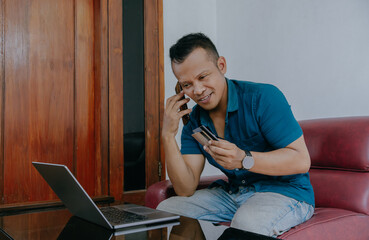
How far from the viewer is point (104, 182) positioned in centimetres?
269

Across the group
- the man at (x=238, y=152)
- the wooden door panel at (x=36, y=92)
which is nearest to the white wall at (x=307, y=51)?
the man at (x=238, y=152)

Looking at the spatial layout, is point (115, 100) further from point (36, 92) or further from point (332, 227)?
point (332, 227)

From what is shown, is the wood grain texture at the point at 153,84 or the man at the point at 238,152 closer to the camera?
the man at the point at 238,152

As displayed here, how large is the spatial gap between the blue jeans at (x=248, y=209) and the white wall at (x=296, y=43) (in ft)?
3.59

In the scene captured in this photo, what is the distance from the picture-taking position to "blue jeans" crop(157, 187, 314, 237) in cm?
116

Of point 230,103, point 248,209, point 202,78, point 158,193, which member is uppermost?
point 202,78

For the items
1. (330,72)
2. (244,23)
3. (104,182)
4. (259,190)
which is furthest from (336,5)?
(104,182)

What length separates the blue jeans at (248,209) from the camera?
3.80 feet

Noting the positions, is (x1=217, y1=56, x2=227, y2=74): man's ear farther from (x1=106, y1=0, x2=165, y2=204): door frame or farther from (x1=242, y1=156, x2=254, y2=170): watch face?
(x1=106, y1=0, x2=165, y2=204): door frame

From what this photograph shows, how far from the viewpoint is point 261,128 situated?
1.38m

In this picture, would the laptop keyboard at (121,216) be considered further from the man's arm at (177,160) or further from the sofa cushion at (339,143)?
the sofa cushion at (339,143)

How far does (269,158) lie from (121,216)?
0.54 meters

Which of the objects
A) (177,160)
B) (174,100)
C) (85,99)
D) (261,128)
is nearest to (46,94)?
(85,99)

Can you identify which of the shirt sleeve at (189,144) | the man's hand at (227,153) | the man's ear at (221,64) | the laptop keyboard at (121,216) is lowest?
the laptop keyboard at (121,216)
